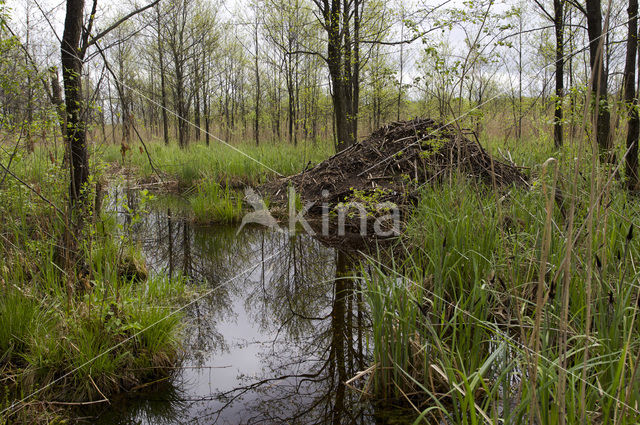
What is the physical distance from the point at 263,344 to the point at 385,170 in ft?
13.5

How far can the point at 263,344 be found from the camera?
273 cm

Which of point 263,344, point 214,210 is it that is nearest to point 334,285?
point 263,344

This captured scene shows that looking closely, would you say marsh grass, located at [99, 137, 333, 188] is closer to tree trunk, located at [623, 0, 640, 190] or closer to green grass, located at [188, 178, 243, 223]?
green grass, located at [188, 178, 243, 223]

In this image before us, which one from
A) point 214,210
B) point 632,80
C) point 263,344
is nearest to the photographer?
point 263,344

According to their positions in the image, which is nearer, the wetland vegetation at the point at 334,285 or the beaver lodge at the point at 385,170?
the wetland vegetation at the point at 334,285

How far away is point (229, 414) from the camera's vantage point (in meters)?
2.02

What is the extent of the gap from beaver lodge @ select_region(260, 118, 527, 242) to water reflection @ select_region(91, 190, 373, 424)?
1.72 metres

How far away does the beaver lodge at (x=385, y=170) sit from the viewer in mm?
5711

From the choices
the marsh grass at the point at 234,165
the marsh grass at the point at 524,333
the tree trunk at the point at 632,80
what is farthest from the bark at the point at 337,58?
the marsh grass at the point at 524,333

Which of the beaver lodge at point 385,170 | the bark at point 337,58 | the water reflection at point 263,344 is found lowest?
the water reflection at point 263,344

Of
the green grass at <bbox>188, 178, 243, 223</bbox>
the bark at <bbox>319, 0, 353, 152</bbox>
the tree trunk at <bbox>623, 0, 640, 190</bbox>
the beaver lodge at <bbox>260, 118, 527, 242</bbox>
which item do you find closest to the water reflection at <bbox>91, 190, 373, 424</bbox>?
the green grass at <bbox>188, 178, 243, 223</bbox>

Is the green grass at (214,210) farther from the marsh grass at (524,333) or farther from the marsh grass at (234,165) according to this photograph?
the marsh grass at (524,333)

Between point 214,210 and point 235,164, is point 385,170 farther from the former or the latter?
point 235,164

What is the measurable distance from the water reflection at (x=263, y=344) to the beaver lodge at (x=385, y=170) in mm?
1724
